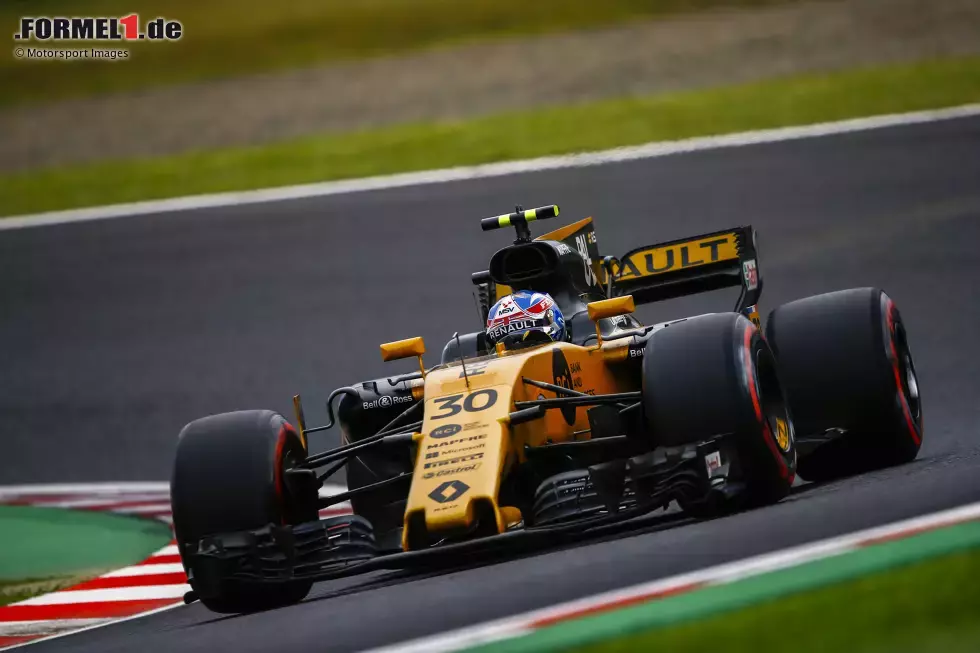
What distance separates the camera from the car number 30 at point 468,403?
712 centimetres

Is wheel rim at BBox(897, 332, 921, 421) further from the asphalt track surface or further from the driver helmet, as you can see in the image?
the driver helmet

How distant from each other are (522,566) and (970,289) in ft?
22.9

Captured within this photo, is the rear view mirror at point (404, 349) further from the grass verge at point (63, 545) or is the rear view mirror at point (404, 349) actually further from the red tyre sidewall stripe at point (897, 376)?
the red tyre sidewall stripe at point (897, 376)

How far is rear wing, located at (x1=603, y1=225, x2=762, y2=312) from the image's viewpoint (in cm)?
959

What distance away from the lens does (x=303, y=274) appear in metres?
14.4

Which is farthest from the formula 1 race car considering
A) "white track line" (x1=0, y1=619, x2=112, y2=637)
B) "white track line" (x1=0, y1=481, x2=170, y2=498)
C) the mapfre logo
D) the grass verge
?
the mapfre logo

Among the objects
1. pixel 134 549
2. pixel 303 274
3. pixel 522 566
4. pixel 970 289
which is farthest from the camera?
pixel 303 274

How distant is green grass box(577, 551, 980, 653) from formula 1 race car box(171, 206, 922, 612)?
1.77m

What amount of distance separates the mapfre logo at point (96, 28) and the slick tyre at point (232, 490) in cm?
1568

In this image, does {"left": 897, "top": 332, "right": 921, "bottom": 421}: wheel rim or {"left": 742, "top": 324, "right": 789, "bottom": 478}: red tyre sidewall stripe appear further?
{"left": 897, "top": 332, "right": 921, "bottom": 421}: wheel rim

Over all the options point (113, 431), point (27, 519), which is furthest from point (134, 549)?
point (113, 431)

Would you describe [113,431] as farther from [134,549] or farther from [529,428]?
[529,428]

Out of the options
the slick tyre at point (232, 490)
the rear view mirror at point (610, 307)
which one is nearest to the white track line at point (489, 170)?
the rear view mirror at point (610, 307)

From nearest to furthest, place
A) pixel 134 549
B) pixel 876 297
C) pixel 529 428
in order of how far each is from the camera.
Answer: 1. pixel 529 428
2. pixel 876 297
3. pixel 134 549
